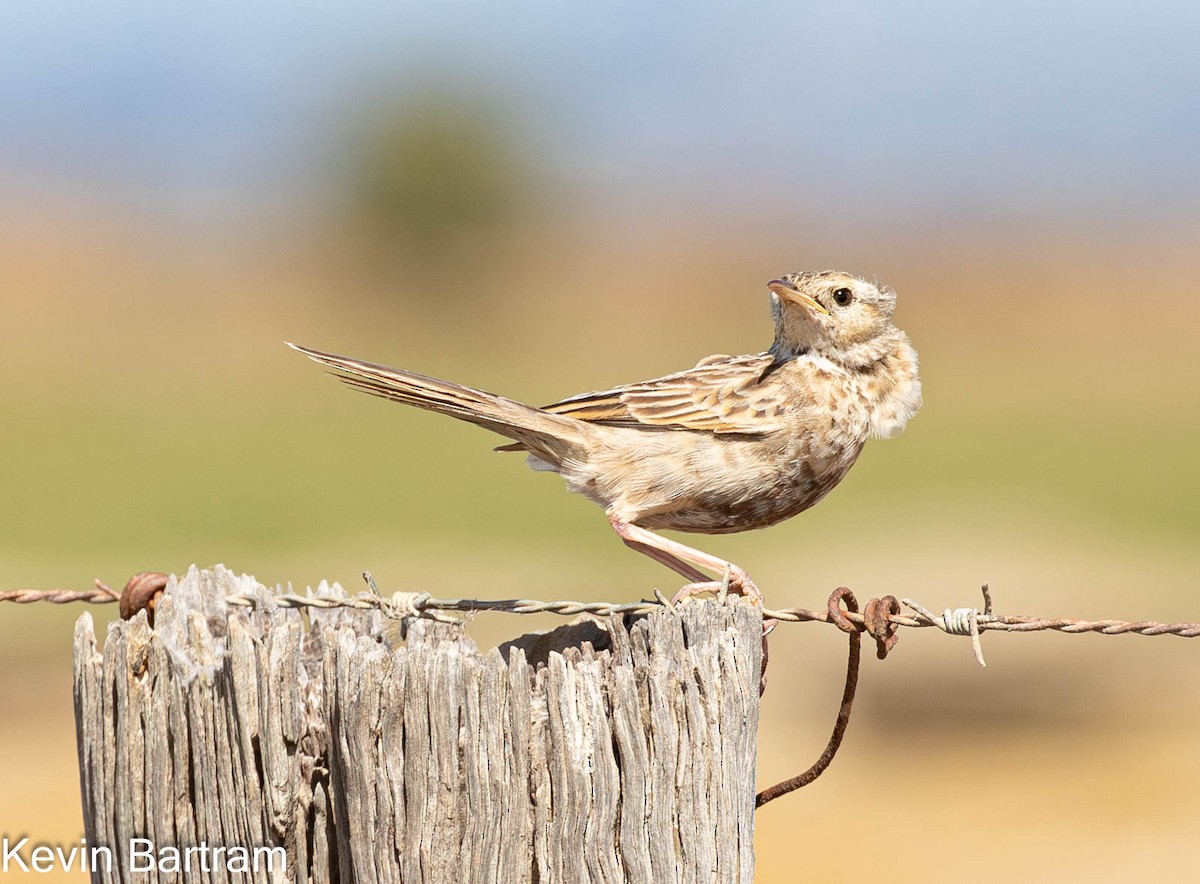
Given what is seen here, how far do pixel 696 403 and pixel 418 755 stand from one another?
7.86 feet

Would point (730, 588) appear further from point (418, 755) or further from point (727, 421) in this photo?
point (418, 755)

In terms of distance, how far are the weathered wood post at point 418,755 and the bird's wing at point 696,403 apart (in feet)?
5.85

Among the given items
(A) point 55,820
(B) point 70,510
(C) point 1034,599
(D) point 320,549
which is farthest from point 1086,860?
(B) point 70,510

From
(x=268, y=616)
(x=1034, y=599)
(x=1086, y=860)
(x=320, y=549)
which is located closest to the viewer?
(x=268, y=616)

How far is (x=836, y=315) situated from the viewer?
5.62m

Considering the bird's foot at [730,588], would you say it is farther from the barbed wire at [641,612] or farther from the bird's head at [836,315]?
the bird's head at [836,315]

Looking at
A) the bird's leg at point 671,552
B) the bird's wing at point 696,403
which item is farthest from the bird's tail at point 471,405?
the bird's leg at point 671,552

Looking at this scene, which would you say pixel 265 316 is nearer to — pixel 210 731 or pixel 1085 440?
pixel 1085 440

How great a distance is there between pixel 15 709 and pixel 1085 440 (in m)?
21.0

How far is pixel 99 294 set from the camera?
160 feet

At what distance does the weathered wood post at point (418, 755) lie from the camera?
10.8 ft

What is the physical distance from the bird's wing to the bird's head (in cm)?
20

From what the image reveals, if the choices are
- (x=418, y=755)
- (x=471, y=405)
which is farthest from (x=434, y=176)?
(x=418, y=755)

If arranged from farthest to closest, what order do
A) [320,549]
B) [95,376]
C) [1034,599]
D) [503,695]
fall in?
[95,376]
[320,549]
[1034,599]
[503,695]
